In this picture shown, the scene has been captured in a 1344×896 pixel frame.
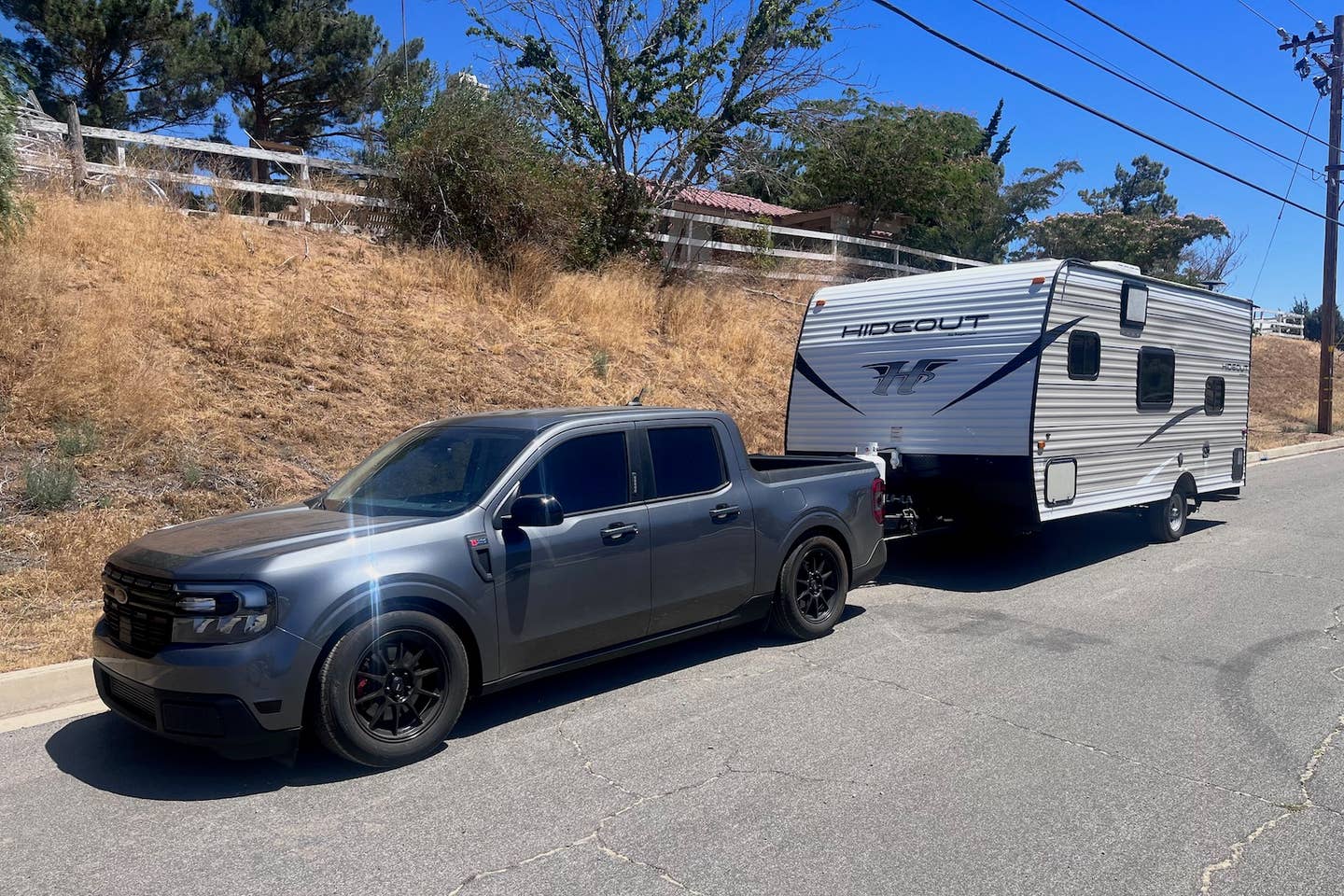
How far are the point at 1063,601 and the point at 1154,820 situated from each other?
4.51 metres

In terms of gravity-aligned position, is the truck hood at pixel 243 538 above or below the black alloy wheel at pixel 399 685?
above

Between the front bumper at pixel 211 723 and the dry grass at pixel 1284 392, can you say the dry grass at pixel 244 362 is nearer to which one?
the front bumper at pixel 211 723

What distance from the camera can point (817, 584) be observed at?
7492mm

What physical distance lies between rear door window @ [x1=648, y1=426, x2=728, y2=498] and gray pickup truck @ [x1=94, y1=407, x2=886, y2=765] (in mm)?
14

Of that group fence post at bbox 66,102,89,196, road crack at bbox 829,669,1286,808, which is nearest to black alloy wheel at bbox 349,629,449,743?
road crack at bbox 829,669,1286,808

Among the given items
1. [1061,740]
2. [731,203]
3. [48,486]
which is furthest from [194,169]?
[731,203]

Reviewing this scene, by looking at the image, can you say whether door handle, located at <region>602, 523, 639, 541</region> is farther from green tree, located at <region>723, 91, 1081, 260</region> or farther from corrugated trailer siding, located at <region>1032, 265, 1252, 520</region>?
green tree, located at <region>723, 91, 1081, 260</region>

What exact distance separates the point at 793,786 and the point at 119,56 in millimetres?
26253

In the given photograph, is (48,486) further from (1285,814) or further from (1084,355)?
(1084,355)

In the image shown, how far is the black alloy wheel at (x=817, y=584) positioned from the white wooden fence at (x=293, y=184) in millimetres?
9033

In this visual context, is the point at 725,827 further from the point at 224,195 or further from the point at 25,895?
the point at 224,195

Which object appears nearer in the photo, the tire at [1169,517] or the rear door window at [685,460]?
the rear door window at [685,460]

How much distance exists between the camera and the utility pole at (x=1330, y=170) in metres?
24.9

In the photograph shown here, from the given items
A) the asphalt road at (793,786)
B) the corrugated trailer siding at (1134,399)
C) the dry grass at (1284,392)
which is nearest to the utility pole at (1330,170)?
the dry grass at (1284,392)
